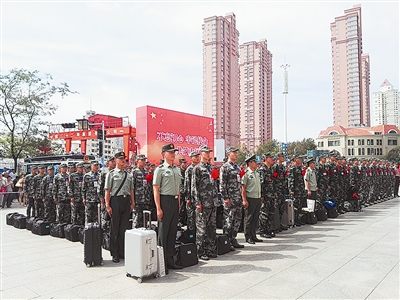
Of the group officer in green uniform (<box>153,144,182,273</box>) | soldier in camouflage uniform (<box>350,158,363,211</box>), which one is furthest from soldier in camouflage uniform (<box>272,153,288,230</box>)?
soldier in camouflage uniform (<box>350,158,363,211</box>)

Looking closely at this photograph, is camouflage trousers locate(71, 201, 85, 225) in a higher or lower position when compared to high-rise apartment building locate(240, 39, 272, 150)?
lower

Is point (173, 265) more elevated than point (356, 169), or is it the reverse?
point (356, 169)

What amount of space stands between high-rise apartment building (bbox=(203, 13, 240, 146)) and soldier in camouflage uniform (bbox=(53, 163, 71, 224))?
6184 cm

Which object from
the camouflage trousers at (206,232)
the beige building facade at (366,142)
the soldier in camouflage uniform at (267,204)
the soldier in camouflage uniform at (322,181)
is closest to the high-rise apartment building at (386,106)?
the beige building facade at (366,142)

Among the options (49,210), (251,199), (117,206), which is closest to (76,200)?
(49,210)

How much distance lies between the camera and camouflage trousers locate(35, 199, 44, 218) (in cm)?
894

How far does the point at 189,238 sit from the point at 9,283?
264 centimetres

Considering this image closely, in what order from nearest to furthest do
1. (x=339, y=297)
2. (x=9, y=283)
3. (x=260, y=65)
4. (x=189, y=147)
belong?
(x=339, y=297) < (x=9, y=283) < (x=189, y=147) < (x=260, y=65)

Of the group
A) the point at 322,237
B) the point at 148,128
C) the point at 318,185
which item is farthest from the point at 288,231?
the point at 148,128

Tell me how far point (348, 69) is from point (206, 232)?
86.6 metres

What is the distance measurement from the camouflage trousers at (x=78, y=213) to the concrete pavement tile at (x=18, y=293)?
12.2ft

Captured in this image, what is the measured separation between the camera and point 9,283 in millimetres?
4258

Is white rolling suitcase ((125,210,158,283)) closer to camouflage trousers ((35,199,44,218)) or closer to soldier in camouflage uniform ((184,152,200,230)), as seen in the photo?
soldier in camouflage uniform ((184,152,200,230))

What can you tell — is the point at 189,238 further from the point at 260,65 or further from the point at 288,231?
the point at 260,65
